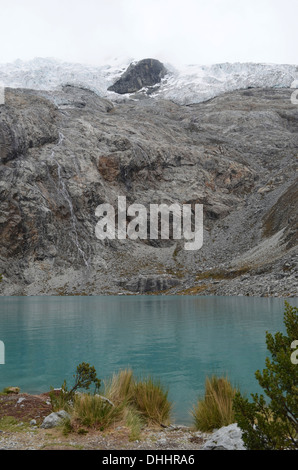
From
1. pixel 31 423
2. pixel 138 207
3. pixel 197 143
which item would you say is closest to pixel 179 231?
pixel 138 207

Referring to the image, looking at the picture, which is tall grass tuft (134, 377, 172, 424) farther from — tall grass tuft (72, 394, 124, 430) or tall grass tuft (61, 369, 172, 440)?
tall grass tuft (72, 394, 124, 430)

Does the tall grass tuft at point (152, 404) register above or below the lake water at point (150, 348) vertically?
above

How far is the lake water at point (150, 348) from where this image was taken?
19.1 meters

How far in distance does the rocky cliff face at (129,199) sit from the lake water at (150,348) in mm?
35505

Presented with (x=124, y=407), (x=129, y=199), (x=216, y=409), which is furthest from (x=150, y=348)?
(x=129, y=199)

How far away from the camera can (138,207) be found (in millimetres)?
133500

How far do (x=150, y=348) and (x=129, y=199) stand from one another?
109554 mm

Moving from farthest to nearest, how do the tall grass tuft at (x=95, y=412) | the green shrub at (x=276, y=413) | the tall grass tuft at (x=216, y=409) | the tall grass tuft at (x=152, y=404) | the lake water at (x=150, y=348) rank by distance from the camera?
the lake water at (x=150, y=348)
the tall grass tuft at (x=152, y=404)
the tall grass tuft at (x=216, y=409)
the tall grass tuft at (x=95, y=412)
the green shrub at (x=276, y=413)

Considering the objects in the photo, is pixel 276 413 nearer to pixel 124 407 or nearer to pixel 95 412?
pixel 95 412

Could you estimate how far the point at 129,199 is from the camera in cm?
13450

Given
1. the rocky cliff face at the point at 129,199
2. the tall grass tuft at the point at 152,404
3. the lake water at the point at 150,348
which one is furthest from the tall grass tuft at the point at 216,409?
the rocky cliff face at the point at 129,199

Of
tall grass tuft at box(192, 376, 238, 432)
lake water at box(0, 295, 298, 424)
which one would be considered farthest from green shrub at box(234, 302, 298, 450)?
lake water at box(0, 295, 298, 424)

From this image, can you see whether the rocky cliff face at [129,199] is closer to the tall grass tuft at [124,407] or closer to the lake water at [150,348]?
the lake water at [150,348]
